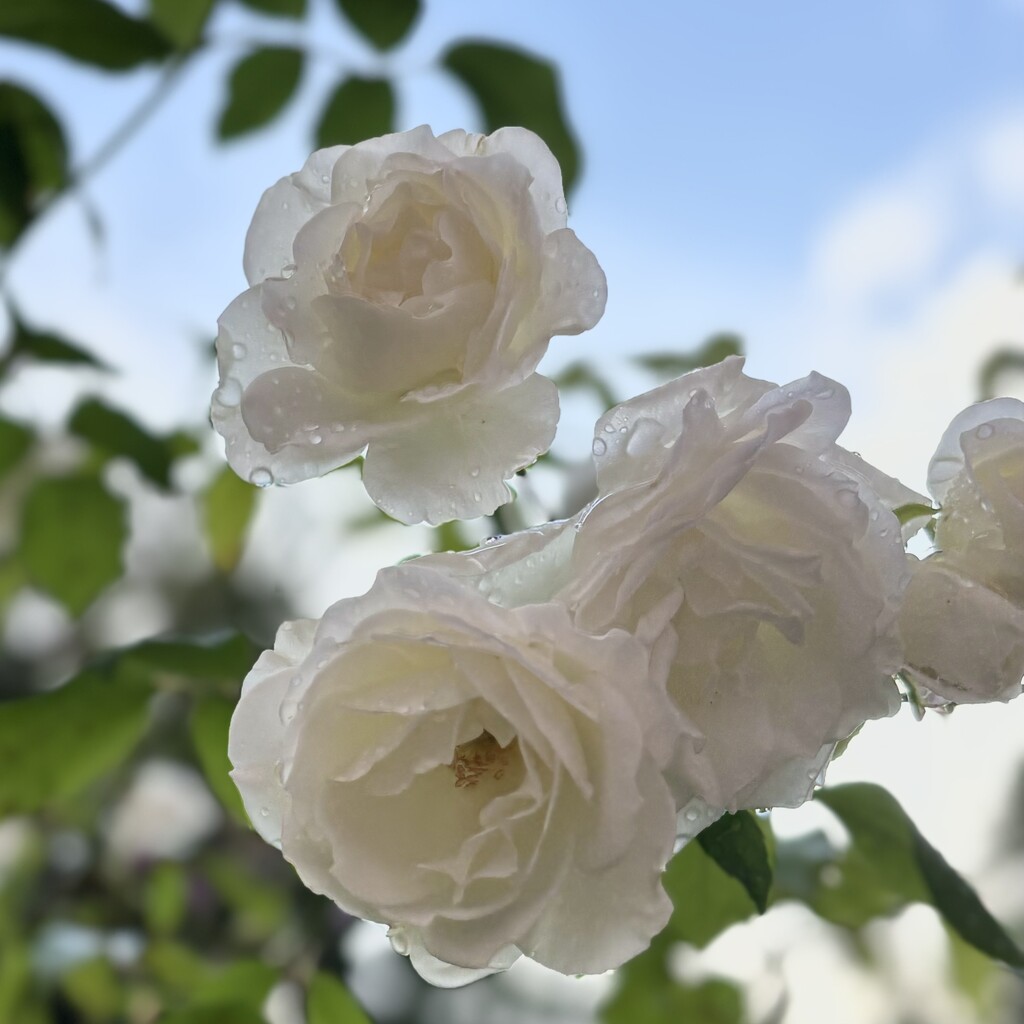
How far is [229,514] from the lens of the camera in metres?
0.58

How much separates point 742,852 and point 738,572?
0.10 meters

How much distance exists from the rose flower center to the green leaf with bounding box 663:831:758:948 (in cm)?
16

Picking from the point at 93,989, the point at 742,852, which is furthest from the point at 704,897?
the point at 93,989

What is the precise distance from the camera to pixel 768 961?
20.1 inches

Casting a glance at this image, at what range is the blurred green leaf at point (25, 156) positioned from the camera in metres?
0.56

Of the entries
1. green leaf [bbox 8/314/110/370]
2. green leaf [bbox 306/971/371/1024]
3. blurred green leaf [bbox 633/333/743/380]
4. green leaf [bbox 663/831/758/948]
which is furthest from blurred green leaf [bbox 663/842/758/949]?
green leaf [bbox 8/314/110/370]

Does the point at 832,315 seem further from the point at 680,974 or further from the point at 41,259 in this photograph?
the point at 41,259

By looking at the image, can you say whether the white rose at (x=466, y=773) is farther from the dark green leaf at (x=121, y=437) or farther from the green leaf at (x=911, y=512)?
the dark green leaf at (x=121, y=437)

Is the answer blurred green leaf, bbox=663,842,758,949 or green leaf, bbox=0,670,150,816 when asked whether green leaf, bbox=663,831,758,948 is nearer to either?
blurred green leaf, bbox=663,842,758,949

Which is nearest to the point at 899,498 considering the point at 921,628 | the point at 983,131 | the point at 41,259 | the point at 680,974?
the point at 921,628

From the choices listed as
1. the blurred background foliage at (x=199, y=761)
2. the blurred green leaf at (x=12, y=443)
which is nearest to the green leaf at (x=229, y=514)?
the blurred background foliage at (x=199, y=761)

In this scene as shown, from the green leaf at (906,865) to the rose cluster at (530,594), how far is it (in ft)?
0.39

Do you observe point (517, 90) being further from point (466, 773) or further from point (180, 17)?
point (466, 773)

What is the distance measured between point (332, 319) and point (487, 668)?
8 cm
